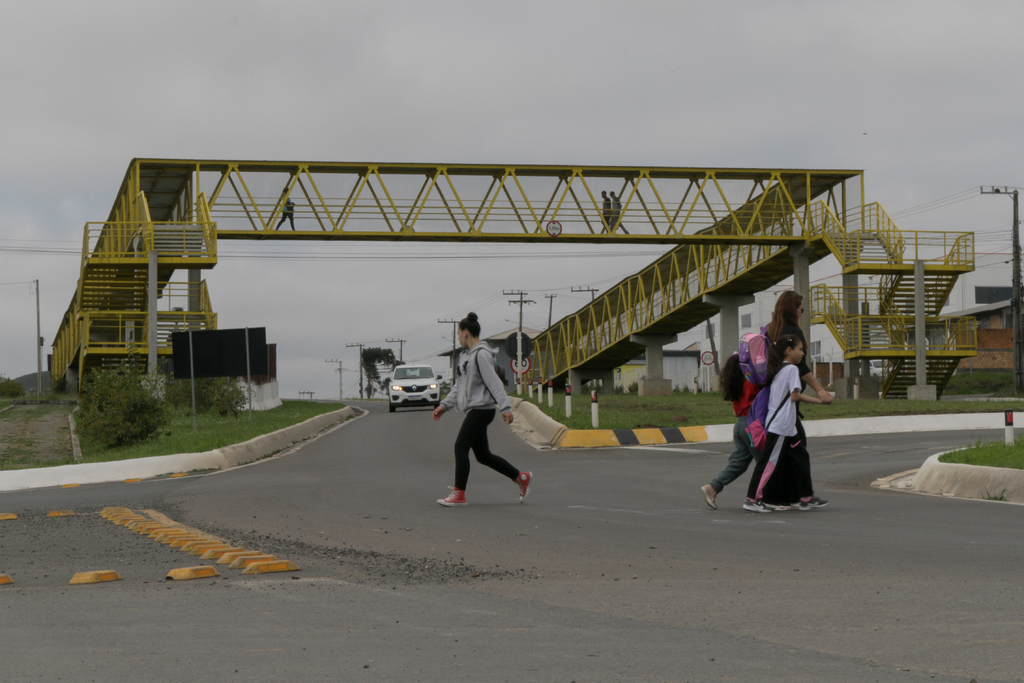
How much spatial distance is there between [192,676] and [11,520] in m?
6.37

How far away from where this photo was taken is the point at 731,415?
2331 centimetres

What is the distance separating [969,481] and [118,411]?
15.8 m

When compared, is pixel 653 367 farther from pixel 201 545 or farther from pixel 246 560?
pixel 246 560

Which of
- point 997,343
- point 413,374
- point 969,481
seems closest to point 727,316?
point 413,374

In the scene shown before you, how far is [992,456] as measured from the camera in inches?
466

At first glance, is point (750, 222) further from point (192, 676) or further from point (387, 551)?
point (192, 676)

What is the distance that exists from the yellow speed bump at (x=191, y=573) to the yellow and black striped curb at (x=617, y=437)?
1355cm

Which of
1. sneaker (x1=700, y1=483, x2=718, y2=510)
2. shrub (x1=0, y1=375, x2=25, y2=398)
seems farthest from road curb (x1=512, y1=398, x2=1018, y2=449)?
shrub (x1=0, y1=375, x2=25, y2=398)

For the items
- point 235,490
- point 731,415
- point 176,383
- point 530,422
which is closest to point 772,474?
point 235,490

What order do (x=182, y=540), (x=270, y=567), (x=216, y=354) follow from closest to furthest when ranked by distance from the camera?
(x=270, y=567)
(x=182, y=540)
(x=216, y=354)

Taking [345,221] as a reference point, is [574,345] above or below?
below

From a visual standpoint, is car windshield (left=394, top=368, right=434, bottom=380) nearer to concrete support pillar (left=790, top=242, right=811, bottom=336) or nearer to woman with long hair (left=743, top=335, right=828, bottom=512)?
concrete support pillar (left=790, top=242, right=811, bottom=336)

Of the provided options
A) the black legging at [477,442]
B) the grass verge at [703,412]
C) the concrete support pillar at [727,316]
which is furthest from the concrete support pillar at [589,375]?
the black legging at [477,442]

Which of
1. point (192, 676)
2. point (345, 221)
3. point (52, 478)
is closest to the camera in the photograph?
point (192, 676)
